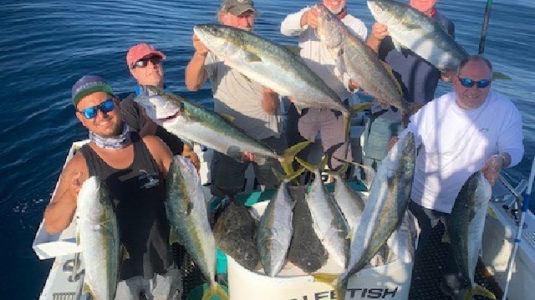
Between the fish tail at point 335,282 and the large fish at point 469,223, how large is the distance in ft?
3.45

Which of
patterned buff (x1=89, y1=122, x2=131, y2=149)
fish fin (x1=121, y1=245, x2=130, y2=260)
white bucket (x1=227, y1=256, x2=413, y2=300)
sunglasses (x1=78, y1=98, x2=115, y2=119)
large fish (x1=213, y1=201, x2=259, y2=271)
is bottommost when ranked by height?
white bucket (x1=227, y1=256, x2=413, y2=300)

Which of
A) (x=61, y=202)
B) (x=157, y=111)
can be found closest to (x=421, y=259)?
(x=157, y=111)

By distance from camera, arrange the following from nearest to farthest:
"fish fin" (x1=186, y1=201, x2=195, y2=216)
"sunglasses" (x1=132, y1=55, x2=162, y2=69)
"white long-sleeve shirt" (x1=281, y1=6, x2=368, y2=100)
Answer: "fish fin" (x1=186, y1=201, x2=195, y2=216) → "sunglasses" (x1=132, y1=55, x2=162, y2=69) → "white long-sleeve shirt" (x1=281, y1=6, x2=368, y2=100)

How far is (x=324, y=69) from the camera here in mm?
3949

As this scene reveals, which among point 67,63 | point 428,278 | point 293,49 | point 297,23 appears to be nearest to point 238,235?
point 293,49

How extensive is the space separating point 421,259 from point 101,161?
2.97 meters

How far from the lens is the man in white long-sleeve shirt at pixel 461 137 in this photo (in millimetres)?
3006

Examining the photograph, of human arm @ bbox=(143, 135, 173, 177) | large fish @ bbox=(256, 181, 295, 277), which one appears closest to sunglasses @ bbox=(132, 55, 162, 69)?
human arm @ bbox=(143, 135, 173, 177)

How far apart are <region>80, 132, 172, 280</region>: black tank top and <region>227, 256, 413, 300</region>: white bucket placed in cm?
53

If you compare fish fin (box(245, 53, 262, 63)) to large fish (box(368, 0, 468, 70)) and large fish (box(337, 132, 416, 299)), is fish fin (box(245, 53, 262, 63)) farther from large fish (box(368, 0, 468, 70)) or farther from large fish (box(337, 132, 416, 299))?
large fish (box(368, 0, 468, 70))

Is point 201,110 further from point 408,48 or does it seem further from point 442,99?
point 408,48

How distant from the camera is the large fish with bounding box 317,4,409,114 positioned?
3496 mm

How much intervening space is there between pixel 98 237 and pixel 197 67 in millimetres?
1623

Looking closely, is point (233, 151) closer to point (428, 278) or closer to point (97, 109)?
point (97, 109)
